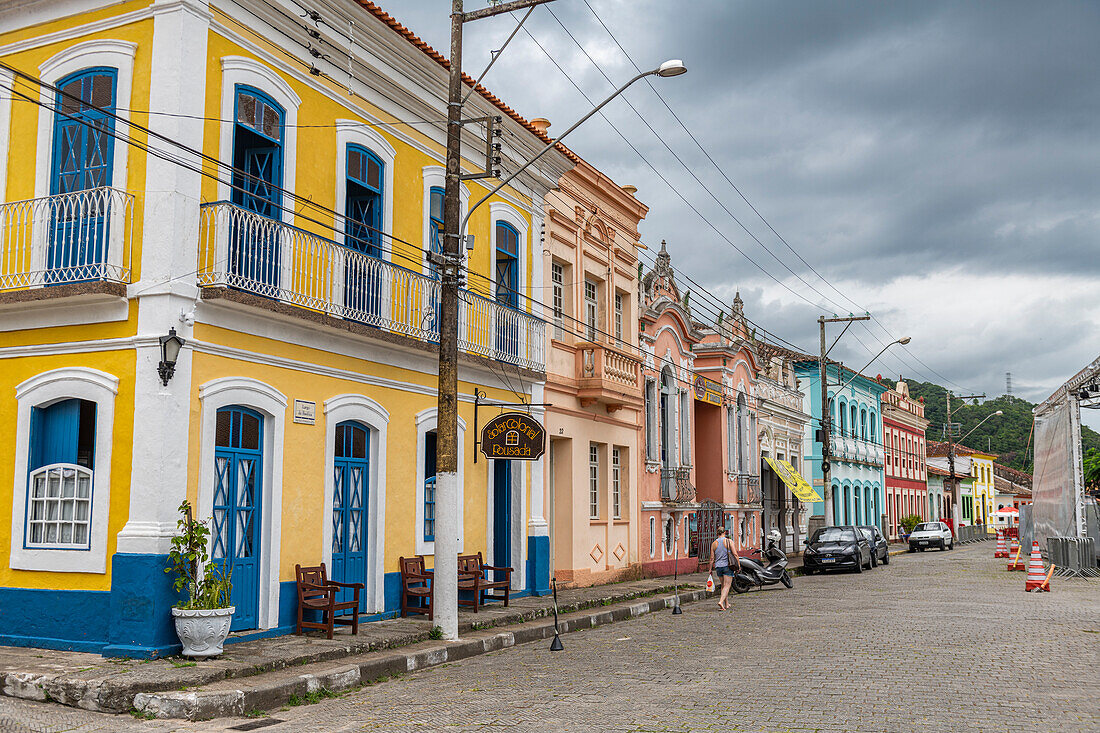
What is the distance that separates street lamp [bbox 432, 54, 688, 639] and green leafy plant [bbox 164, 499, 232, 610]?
2867 mm

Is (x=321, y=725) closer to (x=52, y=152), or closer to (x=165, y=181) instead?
(x=165, y=181)

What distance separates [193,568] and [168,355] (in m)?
2.29

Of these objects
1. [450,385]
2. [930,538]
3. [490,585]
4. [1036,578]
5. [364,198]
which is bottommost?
[930,538]

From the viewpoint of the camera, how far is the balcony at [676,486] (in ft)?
83.7

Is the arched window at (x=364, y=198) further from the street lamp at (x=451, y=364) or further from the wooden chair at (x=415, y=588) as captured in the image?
the wooden chair at (x=415, y=588)

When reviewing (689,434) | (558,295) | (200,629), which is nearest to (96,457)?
(200,629)

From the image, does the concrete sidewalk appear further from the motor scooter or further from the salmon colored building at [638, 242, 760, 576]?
the salmon colored building at [638, 242, 760, 576]

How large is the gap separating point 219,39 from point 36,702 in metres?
7.54

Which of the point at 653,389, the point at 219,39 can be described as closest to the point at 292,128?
the point at 219,39

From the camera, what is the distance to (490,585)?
1608cm

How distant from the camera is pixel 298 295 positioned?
1242 centimetres

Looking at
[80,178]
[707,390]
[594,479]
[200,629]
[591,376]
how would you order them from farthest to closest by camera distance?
[707,390]
[594,479]
[591,376]
[80,178]
[200,629]

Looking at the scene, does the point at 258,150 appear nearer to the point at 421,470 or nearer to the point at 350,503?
the point at 350,503

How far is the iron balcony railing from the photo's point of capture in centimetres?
1125
